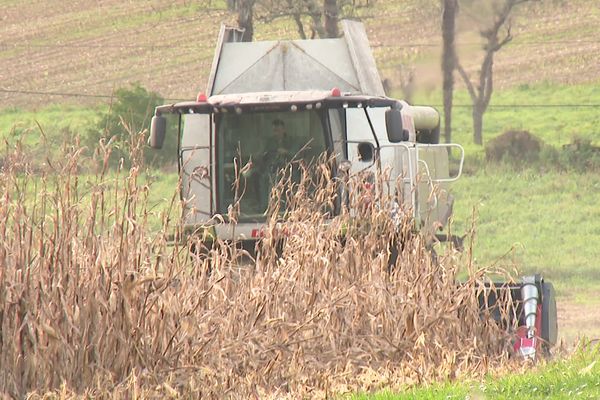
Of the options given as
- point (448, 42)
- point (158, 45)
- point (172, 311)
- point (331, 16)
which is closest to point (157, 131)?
point (172, 311)

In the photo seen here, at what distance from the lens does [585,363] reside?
9.68m

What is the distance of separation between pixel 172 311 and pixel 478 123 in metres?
44.5

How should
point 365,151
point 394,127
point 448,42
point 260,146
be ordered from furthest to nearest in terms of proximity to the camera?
point 448,42, point 365,151, point 260,146, point 394,127

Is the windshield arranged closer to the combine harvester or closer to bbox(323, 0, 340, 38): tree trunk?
the combine harvester

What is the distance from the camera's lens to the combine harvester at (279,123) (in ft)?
46.1

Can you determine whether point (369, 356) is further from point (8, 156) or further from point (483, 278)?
point (8, 156)

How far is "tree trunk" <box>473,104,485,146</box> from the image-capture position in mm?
50875

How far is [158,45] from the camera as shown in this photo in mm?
63594

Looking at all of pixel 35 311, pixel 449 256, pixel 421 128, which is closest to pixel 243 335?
pixel 35 311

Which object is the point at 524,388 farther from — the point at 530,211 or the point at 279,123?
the point at 530,211

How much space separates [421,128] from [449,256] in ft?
24.7

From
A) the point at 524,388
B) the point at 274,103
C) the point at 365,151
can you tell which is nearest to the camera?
the point at 524,388

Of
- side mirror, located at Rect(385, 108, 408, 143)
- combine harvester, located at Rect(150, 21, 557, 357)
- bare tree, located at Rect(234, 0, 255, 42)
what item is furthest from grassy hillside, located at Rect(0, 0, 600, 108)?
side mirror, located at Rect(385, 108, 408, 143)

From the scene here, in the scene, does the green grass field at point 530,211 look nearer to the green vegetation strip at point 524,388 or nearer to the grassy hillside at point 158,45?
the green vegetation strip at point 524,388
